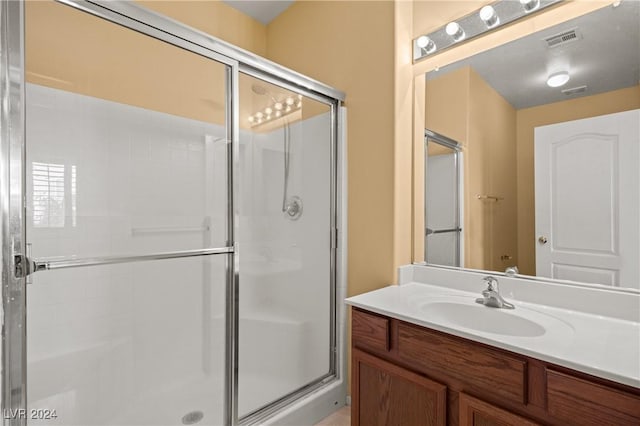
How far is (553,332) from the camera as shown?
1066 mm

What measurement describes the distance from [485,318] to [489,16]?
139cm

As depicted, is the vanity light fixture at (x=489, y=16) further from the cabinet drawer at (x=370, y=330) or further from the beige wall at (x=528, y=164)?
the cabinet drawer at (x=370, y=330)

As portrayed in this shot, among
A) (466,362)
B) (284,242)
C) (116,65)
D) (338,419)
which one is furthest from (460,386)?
(116,65)

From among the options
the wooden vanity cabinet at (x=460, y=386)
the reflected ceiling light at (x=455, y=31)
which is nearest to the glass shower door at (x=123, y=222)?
the wooden vanity cabinet at (x=460, y=386)

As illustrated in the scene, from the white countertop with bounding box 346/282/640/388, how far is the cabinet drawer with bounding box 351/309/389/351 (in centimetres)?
4

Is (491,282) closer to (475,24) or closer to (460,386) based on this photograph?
(460,386)

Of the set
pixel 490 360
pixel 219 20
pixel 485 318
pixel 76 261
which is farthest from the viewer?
pixel 219 20

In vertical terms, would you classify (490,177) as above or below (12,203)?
above

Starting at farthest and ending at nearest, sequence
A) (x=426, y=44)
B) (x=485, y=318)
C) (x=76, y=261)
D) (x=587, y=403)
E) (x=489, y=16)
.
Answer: (x=426, y=44)
(x=489, y=16)
(x=485, y=318)
(x=76, y=261)
(x=587, y=403)

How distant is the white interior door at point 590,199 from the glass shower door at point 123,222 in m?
1.46

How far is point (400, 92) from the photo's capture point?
5.78 feet

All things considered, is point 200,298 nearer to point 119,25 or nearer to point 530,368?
point 119,25

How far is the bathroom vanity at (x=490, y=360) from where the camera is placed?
832 mm

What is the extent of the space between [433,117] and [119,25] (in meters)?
1.56
